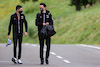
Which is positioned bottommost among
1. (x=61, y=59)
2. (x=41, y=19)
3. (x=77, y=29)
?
(x=77, y=29)

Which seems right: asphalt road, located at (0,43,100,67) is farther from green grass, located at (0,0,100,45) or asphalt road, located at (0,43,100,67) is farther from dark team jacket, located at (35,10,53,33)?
green grass, located at (0,0,100,45)

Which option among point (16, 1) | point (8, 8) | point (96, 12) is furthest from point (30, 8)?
point (96, 12)

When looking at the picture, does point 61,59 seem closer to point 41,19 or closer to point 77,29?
point 41,19

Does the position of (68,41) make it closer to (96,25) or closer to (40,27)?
(96,25)

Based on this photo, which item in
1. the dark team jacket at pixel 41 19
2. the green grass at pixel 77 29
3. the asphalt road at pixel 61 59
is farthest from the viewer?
the green grass at pixel 77 29

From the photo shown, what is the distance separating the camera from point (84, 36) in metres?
42.7

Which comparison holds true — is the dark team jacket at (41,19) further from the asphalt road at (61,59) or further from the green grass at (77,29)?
the green grass at (77,29)

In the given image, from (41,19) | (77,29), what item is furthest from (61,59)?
(77,29)

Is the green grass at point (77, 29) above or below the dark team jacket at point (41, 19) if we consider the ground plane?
below

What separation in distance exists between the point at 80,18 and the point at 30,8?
29850 mm

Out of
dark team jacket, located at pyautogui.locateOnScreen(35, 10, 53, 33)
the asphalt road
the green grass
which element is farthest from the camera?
the green grass

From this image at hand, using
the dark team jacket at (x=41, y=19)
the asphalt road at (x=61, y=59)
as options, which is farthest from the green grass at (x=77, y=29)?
the dark team jacket at (x=41, y=19)

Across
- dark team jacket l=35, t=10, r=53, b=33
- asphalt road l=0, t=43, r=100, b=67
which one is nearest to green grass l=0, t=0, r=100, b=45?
asphalt road l=0, t=43, r=100, b=67

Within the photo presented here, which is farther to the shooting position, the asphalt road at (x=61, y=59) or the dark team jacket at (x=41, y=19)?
the asphalt road at (x=61, y=59)
